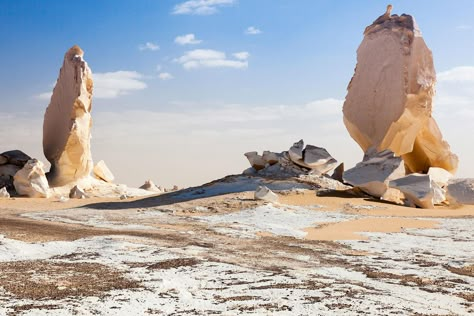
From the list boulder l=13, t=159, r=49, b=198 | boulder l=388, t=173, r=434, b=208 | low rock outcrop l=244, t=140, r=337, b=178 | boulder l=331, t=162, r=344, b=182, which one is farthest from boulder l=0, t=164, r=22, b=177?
boulder l=388, t=173, r=434, b=208

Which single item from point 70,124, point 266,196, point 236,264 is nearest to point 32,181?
point 70,124

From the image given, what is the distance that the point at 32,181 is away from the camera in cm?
1995

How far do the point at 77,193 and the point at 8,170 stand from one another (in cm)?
431

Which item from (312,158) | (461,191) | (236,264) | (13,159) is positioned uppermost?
(13,159)

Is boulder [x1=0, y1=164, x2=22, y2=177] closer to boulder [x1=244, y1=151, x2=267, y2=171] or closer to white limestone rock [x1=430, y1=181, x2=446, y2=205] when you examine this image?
boulder [x1=244, y1=151, x2=267, y2=171]

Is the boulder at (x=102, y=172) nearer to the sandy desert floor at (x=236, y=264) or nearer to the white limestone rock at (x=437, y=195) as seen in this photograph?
the sandy desert floor at (x=236, y=264)

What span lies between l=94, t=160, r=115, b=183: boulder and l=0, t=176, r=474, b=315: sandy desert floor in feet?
36.3

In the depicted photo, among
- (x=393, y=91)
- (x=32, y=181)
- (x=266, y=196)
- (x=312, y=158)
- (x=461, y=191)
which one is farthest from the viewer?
(x=393, y=91)

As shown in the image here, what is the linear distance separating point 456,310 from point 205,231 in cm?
622

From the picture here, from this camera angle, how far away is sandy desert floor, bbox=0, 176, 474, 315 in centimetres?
448

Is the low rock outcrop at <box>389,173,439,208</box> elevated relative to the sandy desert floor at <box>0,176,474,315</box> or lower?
elevated

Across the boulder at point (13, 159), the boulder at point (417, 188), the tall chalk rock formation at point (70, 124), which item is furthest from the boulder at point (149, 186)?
the boulder at point (417, 188)

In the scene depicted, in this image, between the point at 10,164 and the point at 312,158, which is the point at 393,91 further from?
the point at 10,164

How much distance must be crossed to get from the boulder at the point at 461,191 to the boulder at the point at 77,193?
13257 mm
